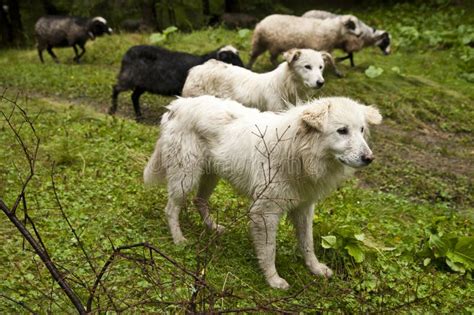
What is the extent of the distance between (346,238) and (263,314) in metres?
1.26

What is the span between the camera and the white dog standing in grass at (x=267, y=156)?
4242mm

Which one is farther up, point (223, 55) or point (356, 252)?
point (223, 55)

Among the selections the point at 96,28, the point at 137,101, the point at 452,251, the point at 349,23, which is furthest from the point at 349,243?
the point at 96,28

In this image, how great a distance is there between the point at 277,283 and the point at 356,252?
766 mm

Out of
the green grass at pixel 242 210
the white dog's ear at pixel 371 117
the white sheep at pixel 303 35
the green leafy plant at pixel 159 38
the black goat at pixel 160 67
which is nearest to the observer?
the green grass at pixel 242 210

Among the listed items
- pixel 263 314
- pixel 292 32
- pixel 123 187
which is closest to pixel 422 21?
pixel 292 32

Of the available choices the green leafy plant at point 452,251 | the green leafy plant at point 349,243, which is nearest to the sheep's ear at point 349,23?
the green leafy plant at point 452,251

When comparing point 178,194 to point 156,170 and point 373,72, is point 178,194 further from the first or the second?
point 373,72

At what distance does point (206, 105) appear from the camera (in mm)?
5016

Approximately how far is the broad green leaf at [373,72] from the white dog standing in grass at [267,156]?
761 cm

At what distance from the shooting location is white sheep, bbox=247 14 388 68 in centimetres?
1210

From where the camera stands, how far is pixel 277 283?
4641 millimetres

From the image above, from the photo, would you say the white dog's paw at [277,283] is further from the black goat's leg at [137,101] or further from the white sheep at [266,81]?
the black goat's leg at [137,101]

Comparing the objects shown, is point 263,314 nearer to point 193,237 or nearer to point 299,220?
point 299,220
